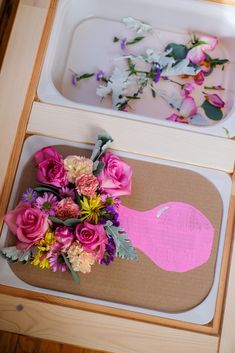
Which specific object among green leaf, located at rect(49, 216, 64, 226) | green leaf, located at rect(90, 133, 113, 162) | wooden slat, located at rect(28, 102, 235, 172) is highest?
wooden slat, located at rect(28, 102, 235, 172)

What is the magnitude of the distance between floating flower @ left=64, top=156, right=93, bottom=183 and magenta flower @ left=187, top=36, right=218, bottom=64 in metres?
0.60

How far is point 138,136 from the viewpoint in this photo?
1.08m

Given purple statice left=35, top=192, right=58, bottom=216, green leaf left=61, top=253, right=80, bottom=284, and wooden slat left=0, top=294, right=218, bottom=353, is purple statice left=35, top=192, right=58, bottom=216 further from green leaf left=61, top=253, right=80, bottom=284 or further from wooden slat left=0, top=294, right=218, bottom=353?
wooden slat left=0, top=294, right=218, bottom=353

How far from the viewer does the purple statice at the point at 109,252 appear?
940 mm

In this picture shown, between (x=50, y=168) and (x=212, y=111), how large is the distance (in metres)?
0.60

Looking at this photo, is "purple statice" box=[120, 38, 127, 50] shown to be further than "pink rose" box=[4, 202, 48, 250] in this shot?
Yes

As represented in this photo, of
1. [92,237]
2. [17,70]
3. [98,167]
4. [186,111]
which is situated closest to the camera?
[92,237]

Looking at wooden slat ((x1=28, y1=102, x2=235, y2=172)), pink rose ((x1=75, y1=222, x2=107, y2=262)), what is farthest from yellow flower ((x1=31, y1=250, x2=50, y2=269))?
wooden slat ((x1=28, y1=102, x2=235, y2=172))

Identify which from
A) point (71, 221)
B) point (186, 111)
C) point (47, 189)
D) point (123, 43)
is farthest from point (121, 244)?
point (123, 43)

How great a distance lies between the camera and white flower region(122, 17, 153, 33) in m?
1.31

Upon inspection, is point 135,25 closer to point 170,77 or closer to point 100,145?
point 170,77

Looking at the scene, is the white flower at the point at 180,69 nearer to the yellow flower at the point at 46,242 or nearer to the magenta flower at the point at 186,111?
the magenta flower at the point at 186,111

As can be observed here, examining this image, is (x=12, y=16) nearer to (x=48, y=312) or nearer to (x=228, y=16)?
(x=228, y=16)

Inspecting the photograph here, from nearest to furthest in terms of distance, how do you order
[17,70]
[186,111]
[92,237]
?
[92,237], [17,70], [186,111]
